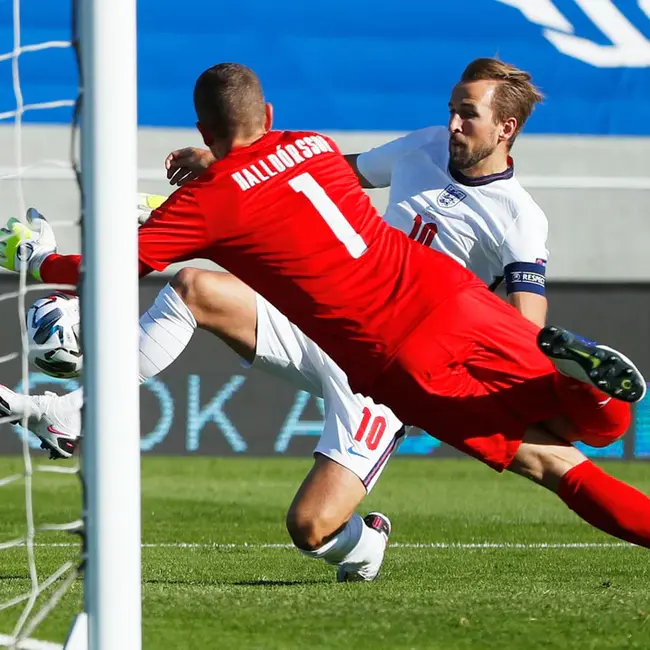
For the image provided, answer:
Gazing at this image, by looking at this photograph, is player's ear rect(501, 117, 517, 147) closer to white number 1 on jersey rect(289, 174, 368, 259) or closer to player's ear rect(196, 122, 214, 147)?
white number 1 on jersey rect(289, 174, 368, 259)

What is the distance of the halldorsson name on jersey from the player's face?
3.25ft

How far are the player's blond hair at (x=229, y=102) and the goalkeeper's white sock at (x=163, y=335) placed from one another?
0.97 metres

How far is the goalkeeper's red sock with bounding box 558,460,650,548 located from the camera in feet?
12.6

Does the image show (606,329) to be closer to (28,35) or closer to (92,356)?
(28,35)

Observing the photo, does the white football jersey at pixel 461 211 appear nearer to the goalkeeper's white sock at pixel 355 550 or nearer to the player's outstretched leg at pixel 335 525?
the player's outstretched leg at pixel 335 525

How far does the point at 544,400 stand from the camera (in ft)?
12.6

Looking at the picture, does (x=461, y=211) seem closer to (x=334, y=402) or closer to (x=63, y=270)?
(x=334, y=402)

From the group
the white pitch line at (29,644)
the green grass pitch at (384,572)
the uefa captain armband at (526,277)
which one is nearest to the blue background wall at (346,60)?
the green grass pitch at (384,572)

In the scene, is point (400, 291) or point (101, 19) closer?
point (101, 19)

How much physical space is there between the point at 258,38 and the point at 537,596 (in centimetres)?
794

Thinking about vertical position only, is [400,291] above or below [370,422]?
above

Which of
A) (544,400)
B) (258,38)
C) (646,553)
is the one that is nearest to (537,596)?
(544,400)

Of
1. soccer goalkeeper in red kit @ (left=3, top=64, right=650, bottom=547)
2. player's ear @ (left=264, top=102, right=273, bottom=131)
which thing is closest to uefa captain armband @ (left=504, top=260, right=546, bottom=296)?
soccer goalkeeper in red kit @ (left=3, top=64, right=650, bottom=547)

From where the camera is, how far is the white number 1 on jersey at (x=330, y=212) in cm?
373
